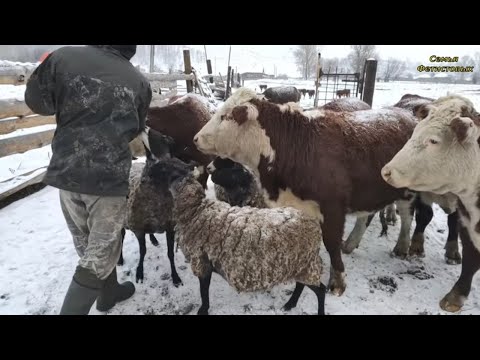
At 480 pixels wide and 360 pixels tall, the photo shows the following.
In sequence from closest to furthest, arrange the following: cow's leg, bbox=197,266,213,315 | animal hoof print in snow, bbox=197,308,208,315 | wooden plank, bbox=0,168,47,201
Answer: cow's leg, bbox=197,266,213,315 < animal hoof print in snow, bbox=197,308,208,315 < wooden plank, bbox=0,168,47,201

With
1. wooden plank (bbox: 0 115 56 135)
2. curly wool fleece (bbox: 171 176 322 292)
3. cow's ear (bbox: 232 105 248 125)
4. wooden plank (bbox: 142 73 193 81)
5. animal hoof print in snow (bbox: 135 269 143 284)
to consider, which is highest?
wooden plank (bbox: 142 73 193 81)

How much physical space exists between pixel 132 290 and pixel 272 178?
192 cm

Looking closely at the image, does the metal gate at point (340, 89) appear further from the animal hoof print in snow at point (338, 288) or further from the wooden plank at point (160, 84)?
the animal hoof print in snow at point (338, 288)

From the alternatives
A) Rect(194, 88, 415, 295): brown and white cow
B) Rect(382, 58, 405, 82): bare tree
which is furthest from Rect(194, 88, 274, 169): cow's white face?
Rect(382, 58, 405, 82): bare tree

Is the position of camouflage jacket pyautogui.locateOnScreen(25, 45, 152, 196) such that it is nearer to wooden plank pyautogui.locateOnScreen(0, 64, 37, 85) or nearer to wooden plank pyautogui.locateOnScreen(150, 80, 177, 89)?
wooden plank pyautogui.locateOnScreen(0, 64, 37, 85)

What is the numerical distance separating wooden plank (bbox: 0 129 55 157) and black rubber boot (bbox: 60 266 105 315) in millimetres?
4257

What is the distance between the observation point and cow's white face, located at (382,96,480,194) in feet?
9.14

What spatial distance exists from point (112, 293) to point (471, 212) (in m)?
3.57

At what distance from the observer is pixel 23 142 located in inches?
242

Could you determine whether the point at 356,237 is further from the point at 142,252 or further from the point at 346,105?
the point at 142,252

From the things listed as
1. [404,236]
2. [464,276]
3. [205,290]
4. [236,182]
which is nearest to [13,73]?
[236,182]

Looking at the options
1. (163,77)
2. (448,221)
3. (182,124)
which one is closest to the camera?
(448,221)
